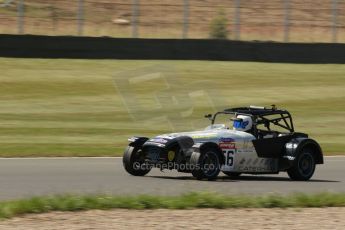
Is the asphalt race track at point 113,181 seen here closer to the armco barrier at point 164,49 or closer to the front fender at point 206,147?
the front fender at point 206,147

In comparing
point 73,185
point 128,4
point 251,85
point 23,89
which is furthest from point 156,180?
point 128,4

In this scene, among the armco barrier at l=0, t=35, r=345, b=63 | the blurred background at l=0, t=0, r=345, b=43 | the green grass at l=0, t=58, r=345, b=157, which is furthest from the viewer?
the blurred background at l=0, t=0, r=345, b=43

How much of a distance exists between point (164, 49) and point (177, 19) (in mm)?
6056

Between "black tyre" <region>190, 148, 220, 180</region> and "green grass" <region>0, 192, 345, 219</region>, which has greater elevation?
"black tyre" <region>190, 148, 220, 180</region>

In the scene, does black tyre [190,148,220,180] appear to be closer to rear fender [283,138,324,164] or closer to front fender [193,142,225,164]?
front fender [193,142,225,164]

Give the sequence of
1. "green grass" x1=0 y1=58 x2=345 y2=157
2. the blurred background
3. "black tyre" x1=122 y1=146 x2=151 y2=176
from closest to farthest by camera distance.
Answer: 1. "black tyre" x1=122 y1=146 x2=151 y2=176
2. "green grass" x1=0 y1=58 x2=345 y2=157
3. the blurred background

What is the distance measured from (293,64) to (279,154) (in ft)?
61.3

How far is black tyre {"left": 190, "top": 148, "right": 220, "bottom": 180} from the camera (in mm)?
14508

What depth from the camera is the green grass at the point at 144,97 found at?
80.7ft

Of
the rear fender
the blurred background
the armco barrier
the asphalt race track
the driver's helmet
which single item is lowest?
the asphalt race track

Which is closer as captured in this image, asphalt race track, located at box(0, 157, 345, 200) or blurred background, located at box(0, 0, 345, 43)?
asphalt race track, located at box(0, 157, 345, 200)

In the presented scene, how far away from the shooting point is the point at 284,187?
14.5 meters

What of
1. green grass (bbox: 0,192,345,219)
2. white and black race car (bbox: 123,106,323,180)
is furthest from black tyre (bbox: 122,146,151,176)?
green grass (bbox: 0,192,345,219)

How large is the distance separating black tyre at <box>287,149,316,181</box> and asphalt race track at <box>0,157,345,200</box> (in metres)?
0.19
